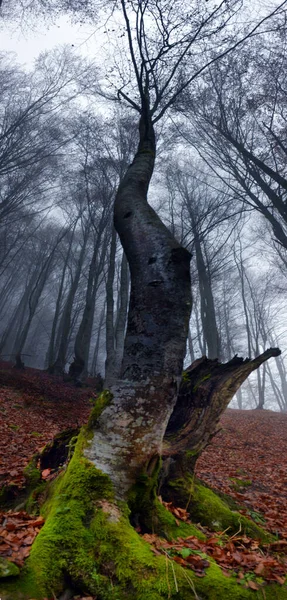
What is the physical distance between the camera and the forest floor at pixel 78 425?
229 cm

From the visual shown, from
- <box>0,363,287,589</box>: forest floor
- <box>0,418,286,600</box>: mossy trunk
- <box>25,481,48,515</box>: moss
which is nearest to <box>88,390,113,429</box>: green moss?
<box>0,418,286,600</box>: mossy trunk

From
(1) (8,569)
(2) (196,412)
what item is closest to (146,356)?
(1) (8,569)

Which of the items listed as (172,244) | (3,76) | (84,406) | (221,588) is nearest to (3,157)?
(3,76)

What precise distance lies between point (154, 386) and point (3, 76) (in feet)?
58.9

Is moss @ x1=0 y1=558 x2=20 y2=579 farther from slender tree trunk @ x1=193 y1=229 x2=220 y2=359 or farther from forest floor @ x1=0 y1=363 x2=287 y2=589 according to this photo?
slender tree trunk @ x1=193 y1=229 x2=220 y2=359

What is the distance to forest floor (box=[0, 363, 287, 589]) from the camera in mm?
2291

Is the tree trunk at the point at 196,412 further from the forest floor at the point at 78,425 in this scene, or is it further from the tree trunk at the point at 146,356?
the tree trunk at the point at 146,356

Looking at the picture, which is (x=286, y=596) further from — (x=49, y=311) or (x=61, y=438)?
(x=49, y=311)

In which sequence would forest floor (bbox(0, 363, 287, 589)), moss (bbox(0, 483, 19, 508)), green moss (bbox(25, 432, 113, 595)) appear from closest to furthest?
green moss (bbox(25, 432, 113, 595)) < forest floor (bbox(0, 363, 287, 589)) < moss (bbox(0, 483, 19, 508))

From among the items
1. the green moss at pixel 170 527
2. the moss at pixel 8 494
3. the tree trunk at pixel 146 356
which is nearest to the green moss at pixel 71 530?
the tree trunk at pixel 146 356

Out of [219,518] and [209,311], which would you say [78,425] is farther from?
[209,311]

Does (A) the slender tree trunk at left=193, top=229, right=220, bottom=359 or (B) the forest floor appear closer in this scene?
(B) the forest floor

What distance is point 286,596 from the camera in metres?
2.00

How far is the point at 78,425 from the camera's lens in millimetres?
4051
